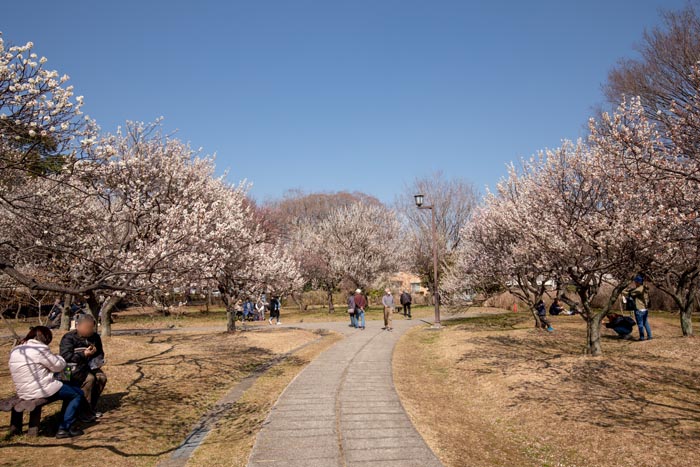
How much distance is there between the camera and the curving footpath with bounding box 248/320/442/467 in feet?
17.9

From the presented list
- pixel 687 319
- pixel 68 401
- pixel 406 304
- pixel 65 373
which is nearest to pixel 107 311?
pixel 65 373

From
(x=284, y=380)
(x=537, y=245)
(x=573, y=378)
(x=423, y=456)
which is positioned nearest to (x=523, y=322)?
(x=537, y=245)

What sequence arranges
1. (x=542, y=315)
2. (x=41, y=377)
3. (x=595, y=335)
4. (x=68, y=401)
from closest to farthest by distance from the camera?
(x=41, y=377) → (x=68, y=401) → (x=595, y=335) → (x=542, y=315)

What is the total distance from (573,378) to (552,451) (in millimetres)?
3333

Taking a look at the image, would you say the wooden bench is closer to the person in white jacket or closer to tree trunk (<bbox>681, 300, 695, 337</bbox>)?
the person in white jacket

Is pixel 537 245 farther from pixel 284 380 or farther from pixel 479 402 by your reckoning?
pixel 284 380

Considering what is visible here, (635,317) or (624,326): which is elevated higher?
(635,317)

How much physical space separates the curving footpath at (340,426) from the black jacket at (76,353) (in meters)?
2.95

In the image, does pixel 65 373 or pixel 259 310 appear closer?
pixel 65 373

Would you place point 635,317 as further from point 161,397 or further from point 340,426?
point 161,397

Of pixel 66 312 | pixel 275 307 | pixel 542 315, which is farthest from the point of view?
pixel 275 307

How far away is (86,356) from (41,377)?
94 cm

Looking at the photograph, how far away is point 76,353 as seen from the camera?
6.95 metres

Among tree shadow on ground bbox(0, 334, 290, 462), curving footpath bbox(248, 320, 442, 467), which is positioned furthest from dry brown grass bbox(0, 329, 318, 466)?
curving footpath bbox(248, 320, 442, 467)
